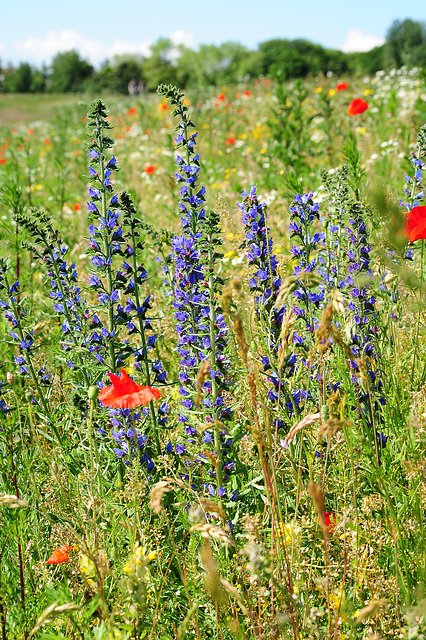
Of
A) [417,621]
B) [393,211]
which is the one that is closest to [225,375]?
[417,621]

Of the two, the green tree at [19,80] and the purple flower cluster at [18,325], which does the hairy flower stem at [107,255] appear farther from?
the green tree at [19,80]

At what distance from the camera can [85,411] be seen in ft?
8.91

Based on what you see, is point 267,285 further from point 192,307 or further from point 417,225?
point 417,225

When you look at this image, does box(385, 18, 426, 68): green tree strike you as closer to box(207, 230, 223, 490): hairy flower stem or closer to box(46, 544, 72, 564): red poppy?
box(207, 230, 223, 490): hairy flower stem

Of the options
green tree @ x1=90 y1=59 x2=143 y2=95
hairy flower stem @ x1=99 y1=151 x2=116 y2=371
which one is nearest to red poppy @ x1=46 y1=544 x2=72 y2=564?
hairy flower stem @ x1=99 y1=151 x2=116 y2=371

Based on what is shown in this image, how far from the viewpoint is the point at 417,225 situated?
1.89 metres

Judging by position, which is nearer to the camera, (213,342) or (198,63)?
(213,342)

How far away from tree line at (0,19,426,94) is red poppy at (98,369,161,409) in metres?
24.2

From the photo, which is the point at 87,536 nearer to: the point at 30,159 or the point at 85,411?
the point at 85,411

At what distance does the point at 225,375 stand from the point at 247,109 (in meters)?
9.55

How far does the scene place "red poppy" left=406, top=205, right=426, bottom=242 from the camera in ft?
5.80

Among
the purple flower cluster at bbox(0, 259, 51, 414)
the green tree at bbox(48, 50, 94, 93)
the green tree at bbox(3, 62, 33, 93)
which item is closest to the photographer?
the purple flower cluster at bbox(0, 259, 51, 414)

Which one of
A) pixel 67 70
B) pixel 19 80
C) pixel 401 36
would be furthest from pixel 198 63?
pixel 401 36

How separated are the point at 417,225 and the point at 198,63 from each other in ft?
203
